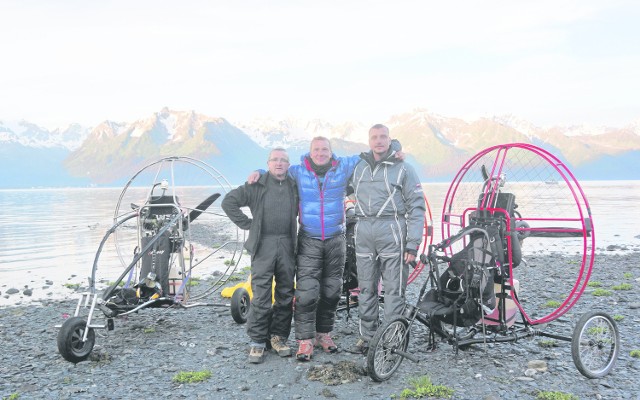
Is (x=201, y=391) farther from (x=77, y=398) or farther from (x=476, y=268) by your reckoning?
(x=476, y=268)

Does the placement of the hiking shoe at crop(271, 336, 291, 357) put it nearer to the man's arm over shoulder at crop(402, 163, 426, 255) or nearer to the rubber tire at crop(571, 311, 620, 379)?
the man's arm over shoulder at crop(402, 163, 426, 255)

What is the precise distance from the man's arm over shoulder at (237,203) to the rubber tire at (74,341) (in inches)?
89.0

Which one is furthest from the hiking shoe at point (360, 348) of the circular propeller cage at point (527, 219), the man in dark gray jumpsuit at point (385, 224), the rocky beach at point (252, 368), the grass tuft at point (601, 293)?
the grass tuft at point (601, 293)

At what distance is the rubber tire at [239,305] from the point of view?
7852 millimetres

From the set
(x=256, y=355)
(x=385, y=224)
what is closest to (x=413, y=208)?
(x=385, y=224)

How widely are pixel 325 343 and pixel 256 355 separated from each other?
0.91 meters

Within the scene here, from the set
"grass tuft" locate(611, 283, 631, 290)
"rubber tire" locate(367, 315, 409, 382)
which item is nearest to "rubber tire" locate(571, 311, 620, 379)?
"rubber tire" locate(367, 315, 409, 382)

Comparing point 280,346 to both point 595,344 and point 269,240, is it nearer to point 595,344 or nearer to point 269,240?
point 269,240

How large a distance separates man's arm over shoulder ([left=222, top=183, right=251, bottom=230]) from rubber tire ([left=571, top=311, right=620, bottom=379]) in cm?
400

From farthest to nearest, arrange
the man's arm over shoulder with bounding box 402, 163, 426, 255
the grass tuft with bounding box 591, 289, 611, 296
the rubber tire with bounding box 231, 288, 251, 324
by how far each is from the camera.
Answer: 1. the grass tuft with bounding box 591, 289, 611, 296
2. the rubber tire with bounding box 231, 288, 251, 324
3. the man's arm over shoulder with bounding box 402, 163, 426, 255

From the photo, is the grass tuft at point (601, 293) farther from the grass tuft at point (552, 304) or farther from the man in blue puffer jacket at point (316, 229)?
the man in blue puffer jacket at point (316, 229)

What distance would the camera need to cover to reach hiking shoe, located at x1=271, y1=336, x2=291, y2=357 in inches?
245

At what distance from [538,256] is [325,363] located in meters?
13.1

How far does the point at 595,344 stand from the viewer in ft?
18.1
